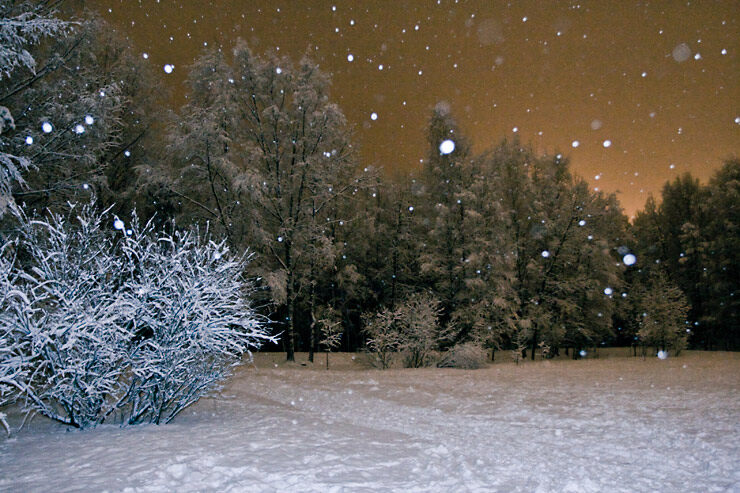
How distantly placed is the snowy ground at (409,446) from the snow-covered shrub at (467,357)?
6424 mm

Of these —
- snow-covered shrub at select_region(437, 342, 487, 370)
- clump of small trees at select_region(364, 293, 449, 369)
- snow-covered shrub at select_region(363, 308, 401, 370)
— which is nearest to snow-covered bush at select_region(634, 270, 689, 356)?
snow-covered shrub at select_region(437, 342, 487, 370)

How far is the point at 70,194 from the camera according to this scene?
44.0 ft

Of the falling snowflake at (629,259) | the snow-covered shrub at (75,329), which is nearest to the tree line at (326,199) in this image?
the falling snowflake at (629,259)

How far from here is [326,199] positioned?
20.4m

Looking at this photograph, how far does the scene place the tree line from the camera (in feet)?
44.6

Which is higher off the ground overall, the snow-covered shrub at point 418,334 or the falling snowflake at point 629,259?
the falling snowflake at point 629,259

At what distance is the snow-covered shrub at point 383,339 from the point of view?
59.3ft

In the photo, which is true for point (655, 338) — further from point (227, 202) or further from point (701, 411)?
point (227, 202)

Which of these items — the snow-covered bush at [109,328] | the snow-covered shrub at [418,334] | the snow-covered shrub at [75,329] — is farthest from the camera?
the snow-covered shrub at [418,334]

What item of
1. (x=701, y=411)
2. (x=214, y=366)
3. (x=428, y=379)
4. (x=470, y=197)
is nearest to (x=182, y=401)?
(x=214, y=366)

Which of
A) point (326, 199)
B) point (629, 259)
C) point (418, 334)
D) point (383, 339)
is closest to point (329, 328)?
point (383, 339)

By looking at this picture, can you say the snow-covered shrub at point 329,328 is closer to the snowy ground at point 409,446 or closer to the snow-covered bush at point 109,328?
the snowy ground at point 409,446

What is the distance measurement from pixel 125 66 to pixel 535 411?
2169cm

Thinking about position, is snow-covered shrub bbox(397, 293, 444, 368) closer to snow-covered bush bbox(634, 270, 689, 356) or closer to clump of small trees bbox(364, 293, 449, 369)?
clump of small trees bbox(364, 293, 449, 369)
